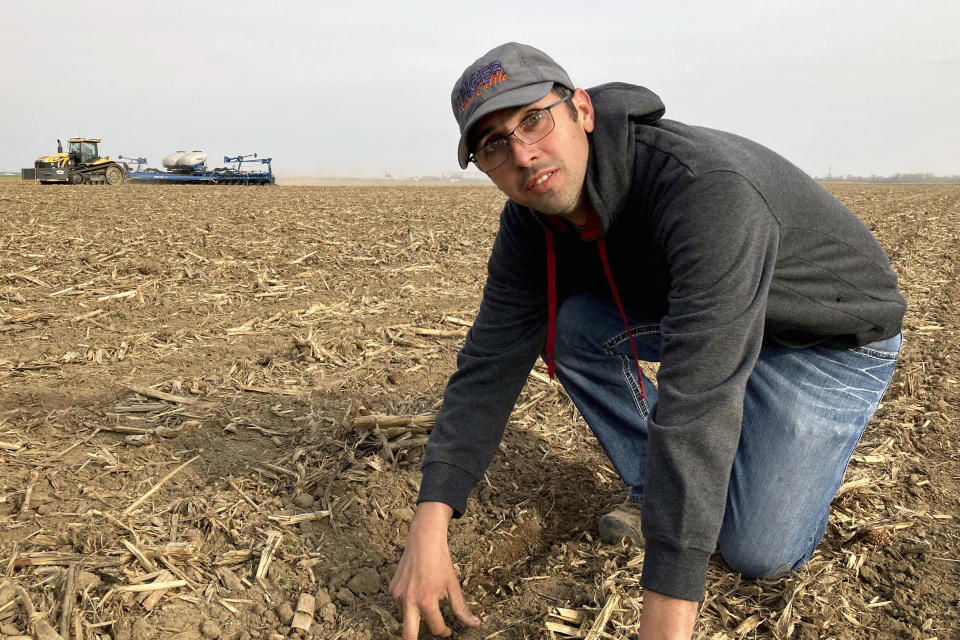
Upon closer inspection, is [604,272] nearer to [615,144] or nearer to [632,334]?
[632,334]

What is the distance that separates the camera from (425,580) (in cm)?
196

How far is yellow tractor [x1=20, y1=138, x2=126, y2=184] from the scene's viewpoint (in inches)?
1059

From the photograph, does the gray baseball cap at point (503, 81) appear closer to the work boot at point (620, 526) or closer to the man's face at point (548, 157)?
the man's face at point (548, 157)

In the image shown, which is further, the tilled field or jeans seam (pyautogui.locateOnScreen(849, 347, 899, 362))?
jeans seam (pyautogui.locateOnScreen(849, 347, 899, 362))

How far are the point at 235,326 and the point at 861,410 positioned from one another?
3.96 meters

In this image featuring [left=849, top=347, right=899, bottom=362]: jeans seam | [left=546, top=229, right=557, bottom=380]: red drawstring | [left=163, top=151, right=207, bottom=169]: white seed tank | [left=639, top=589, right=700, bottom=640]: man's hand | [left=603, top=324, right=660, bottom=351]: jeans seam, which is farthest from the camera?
[left=163, top=151, right=207, bottom=169]: white seed tank

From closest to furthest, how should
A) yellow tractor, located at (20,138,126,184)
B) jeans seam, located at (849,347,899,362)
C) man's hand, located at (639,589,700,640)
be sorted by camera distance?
man's hand, located at (639,589,700,640), jeans seam, located at (849,347,899,362), yellow tractor, located at (20,138,126,184)

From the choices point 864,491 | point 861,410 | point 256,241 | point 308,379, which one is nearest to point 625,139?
point 861,410

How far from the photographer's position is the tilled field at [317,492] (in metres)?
2.22

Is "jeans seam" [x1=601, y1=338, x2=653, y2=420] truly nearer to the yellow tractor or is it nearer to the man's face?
the man's face

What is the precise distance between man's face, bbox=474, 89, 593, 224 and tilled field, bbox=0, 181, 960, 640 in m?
1.28

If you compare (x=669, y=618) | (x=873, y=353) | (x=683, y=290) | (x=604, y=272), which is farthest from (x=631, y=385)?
(x=669, y=618)

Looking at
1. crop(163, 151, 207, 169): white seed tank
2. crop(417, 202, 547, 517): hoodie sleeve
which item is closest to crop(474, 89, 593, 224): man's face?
crop(417, 202, 547, 517): hoodie sleeve

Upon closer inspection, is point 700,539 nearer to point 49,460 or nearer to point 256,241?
point 49,460
